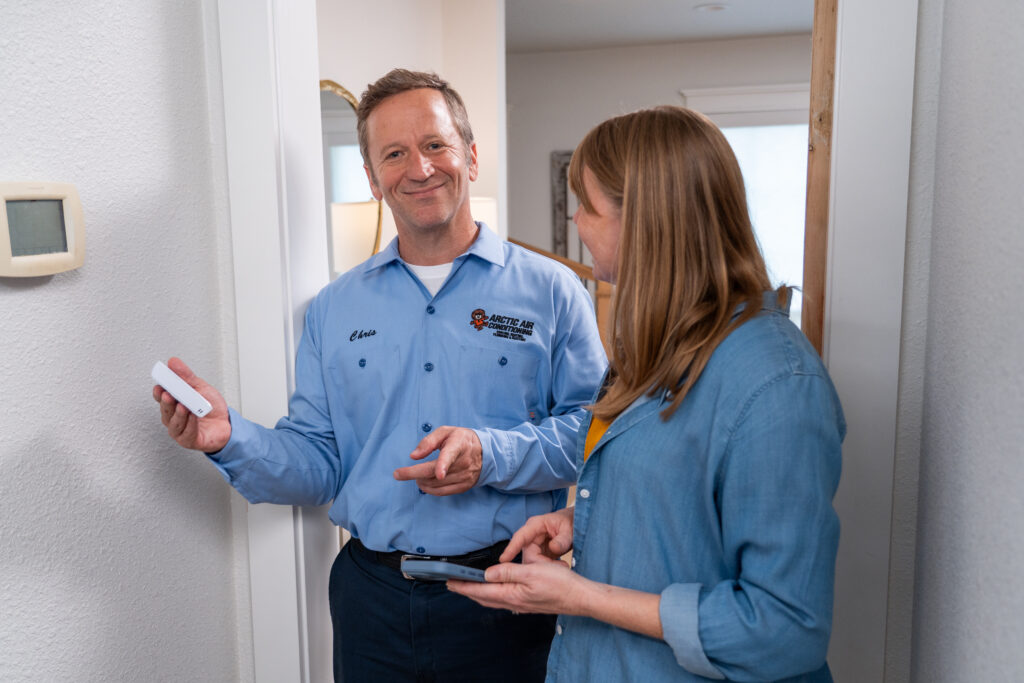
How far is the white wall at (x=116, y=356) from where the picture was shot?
3.01 ft

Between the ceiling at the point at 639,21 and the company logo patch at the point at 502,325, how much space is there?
420 cm

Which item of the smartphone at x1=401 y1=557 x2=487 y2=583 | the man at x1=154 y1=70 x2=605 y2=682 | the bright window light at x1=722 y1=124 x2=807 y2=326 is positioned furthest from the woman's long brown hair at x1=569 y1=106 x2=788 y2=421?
the bright window light at x1=722 y1=124 x2=807 y2=326

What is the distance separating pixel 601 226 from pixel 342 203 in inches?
80.5

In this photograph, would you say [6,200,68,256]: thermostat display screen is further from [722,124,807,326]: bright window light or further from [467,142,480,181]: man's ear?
[722,124,807,326]: bright window light

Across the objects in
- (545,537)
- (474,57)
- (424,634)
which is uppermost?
(474,57)

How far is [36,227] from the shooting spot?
0.91m

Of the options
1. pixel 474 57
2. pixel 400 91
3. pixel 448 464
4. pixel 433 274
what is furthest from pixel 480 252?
pixel 474 57

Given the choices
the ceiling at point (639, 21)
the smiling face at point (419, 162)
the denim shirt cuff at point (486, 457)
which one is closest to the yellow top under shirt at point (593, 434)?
the denim shirt cuff at point (486, 457)

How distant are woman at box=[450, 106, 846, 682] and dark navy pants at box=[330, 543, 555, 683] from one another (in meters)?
0.36

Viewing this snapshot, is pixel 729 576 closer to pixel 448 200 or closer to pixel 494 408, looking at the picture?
pixel 494 408

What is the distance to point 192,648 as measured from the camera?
127cm

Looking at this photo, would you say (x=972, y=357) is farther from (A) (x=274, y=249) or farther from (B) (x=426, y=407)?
(A) (x=274, y=249)

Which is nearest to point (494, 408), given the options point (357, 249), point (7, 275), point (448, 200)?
point (448, 200)

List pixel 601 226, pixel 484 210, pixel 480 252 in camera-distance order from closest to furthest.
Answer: pixel 601 226
pixel 480 252
pixel 484 210
